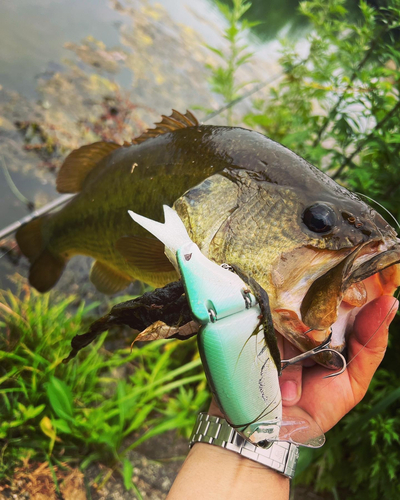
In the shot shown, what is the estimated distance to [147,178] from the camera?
1537 mm

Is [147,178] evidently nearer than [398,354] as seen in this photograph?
Yes

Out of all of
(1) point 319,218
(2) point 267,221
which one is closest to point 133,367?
(2) point 267,221

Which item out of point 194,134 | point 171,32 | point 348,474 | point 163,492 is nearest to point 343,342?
point 194,134

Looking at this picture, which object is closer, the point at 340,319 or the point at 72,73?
the point at 340,319

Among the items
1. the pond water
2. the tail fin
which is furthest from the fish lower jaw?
the pond water

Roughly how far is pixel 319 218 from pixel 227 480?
0.94 meters

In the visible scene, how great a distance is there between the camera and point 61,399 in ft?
6.24

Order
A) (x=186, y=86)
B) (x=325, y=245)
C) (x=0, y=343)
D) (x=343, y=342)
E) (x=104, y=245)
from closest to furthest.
Answer: (x=325, y=245), (x=343, y=342), (x=104, y=245), (x=0, y=343), (x=186, y=86)

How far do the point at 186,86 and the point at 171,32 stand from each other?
1.70 metres

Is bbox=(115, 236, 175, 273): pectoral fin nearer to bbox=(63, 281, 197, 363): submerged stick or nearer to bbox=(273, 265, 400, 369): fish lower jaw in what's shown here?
bbox=(63, 281, 197, 363): submerged stick

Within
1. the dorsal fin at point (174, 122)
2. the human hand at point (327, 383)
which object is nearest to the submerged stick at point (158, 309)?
the human hand at point (327, 383)

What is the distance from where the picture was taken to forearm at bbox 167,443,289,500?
1.23 metres

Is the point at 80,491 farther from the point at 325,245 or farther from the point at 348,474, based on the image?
the point at 325,245

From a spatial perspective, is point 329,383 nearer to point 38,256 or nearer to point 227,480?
point 227,480
